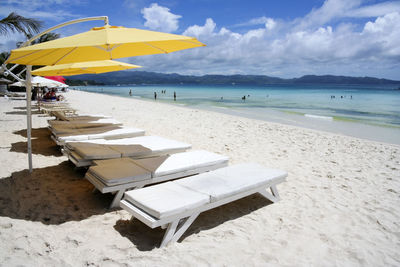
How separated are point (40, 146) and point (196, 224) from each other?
15.8 feet

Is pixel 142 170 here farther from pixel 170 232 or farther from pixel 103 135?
pixel 103 135

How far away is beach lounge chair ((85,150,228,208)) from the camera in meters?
3.06

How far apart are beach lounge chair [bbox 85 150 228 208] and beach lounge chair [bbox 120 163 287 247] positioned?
31 cm

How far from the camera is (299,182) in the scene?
429cm

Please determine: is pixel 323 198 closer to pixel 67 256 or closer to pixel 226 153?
pixel 226 153

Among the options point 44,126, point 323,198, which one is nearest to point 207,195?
point 323,198

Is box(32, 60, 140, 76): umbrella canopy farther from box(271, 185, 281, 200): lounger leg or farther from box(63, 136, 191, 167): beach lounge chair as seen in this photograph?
box(271, 185, 281, 200): lounger leg

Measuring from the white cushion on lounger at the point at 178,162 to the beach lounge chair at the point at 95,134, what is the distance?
210 cm

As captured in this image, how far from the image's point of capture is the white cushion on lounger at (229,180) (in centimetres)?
285

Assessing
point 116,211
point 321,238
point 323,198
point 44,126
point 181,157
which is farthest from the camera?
point 44,126

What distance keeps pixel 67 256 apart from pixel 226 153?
4190 millimetres

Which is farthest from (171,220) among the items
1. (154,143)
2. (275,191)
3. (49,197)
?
(154,143)

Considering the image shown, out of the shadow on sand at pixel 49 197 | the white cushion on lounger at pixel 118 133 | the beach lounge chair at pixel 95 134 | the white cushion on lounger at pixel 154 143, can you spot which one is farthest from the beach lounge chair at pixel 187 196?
the white cushion on lounger at pixel 118 133

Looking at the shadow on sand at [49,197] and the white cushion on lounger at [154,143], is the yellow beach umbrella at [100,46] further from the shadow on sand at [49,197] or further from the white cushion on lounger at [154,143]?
the white cushion on lounger at [154,143]
